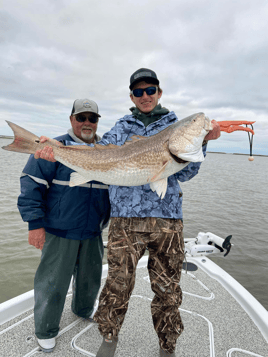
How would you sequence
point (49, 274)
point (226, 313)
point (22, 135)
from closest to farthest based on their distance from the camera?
point (22, 135)
point (49, 274)
point (226, 313)

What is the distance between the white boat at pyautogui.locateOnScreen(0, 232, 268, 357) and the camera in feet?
9.96

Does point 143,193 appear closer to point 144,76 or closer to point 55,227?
point 55,227

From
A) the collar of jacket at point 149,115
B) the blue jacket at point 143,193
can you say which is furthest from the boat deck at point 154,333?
the collar of jacket at point 149,115

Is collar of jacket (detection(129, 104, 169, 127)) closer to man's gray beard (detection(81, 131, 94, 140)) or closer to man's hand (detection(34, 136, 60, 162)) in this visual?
man's gray beard (detection(81, 131, 94, 140))

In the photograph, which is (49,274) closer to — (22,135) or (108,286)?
(108,286)

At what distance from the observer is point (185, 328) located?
350 cm

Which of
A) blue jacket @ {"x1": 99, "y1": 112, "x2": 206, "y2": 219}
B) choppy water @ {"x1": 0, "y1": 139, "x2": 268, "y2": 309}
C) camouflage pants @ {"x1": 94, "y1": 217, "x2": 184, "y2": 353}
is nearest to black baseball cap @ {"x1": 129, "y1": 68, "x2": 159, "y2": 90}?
blue jacket @ {"x1": 99, "y1": 112, "x2": 206, "y2": 219}

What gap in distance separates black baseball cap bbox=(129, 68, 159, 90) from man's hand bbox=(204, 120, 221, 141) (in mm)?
918

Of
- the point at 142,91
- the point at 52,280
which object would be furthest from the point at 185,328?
the point at 142,91

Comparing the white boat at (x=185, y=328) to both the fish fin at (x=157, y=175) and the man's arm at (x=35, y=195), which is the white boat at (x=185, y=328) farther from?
the fish fin at (x=157, y=175)

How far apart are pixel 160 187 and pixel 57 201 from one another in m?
1.44

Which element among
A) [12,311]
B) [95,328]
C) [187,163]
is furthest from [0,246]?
[187,163]

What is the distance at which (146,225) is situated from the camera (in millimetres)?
2611

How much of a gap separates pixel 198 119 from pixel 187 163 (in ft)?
1.65
